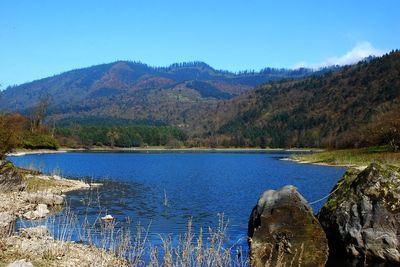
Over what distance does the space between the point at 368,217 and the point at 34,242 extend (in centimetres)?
1471

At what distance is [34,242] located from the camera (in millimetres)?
21094

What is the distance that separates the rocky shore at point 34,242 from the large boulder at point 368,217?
1071 cm

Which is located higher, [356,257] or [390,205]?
[390,205]

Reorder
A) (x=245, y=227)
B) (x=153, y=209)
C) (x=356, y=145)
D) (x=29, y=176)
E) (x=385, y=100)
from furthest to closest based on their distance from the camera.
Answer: (x=385, y=100) < (x=356, y=145) < (x=29, y=176) < (x=153, y=209) < (x=245, y=227)

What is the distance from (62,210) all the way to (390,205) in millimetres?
22252

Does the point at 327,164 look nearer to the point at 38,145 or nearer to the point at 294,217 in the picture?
the point at 294,217

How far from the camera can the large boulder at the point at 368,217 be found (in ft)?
75.0

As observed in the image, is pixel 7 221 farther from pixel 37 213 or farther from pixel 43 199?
pixel 43 199

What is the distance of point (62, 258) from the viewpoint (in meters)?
19.5

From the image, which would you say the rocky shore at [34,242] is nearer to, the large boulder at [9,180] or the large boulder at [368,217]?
the large boulder at [9,180]

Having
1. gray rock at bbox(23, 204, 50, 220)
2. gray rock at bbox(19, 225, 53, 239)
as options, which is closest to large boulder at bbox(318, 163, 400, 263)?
gray rock at bbox(19, 225, 53, 239)

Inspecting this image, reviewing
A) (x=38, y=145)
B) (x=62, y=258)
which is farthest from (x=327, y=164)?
(x=38, y=145)

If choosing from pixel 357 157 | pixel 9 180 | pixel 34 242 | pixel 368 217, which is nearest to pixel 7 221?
pixel 34 242

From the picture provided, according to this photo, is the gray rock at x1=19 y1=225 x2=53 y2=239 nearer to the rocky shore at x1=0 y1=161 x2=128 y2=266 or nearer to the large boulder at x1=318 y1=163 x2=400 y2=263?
the rocky shore at x1=0 y1=161 x2=128 y2=266
